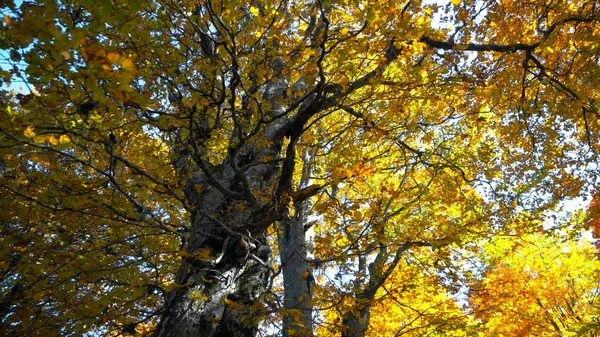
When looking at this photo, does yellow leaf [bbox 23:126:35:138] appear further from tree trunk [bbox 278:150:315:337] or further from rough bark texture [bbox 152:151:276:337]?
tree trunk [bbox 278:150:315:337]

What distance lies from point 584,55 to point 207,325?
19.4 feet

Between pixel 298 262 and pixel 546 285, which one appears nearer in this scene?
pixel 298 262

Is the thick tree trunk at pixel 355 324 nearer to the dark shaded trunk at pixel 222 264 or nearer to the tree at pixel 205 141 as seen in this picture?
the tree at pixel 205 141

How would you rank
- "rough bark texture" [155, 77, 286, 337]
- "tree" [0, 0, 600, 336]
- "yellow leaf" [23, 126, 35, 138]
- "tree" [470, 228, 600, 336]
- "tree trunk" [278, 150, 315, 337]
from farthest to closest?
"tree" [470, 228, 600, 336], "tree trunk" [278, 150, 315, 337], "rough bark texture" [155, 77, 286, 337], "tree" [0, 0, 600, 336], "yellow leaf" [23, 126, 35, 138]

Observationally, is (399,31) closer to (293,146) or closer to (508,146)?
(293,146)

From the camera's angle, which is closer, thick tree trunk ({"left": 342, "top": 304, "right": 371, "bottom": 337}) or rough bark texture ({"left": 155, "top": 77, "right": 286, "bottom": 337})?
rough bark texture ({"left": 155, "top": 77, "right": 286, "bottom": 337})

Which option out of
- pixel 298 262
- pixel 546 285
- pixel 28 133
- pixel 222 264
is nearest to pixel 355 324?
pixel 298 262

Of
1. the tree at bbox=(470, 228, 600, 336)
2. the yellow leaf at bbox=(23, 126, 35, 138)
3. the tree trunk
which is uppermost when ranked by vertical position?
the tree at bbox=(470, 228, 600, 336)

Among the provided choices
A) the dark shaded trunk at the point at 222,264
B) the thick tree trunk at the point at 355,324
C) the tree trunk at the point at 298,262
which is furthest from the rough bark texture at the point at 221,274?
the thick tree trunk at the point at 355,324

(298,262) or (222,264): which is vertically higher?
(298,262)

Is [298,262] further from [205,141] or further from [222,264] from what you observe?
[205,141]

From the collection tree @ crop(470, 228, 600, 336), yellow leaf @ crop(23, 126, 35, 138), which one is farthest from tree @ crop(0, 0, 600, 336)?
tree @ crop(470, 228, 600, 336)

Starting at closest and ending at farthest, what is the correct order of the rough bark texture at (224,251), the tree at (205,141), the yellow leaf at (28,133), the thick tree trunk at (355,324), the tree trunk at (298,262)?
the yellow leaf at (28,133) → the tree at (205,141) → the rough bark texture at (224,251) → the tree trunk at (298,262) → the thick tree trunk at (355,324)

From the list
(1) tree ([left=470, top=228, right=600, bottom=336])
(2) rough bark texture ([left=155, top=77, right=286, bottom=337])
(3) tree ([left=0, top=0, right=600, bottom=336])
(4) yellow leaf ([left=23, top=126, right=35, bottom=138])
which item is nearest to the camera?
(4) yellow leaf ([left=23, top=126, right=35, bottom=138])
